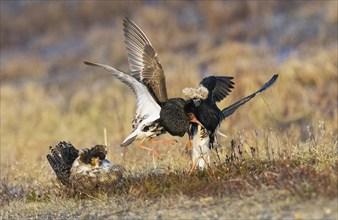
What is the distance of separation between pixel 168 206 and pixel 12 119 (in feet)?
28.3

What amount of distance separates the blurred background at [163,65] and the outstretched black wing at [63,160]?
984 millimetres

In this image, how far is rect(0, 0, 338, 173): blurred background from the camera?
1333cm

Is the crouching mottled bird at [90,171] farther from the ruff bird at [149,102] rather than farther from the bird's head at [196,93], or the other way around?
the bird's head at [196,93]

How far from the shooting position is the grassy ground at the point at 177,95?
22.2ft

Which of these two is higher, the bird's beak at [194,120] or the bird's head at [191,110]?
the bird's head at [191,110]

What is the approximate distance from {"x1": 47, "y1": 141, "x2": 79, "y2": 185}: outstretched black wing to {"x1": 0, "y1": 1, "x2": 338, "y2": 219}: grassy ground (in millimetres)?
163

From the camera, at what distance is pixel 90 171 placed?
7555mm

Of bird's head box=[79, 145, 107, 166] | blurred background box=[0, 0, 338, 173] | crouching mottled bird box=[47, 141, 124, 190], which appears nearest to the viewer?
crouching mottled bird box=[47, 141, 124, 190]

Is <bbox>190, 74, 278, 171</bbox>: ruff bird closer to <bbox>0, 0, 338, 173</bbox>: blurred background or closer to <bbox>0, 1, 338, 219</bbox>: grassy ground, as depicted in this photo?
<bbox>0, 1, 338, 219</bbox>: grassy ground

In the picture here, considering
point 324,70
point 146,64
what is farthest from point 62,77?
point 146,64

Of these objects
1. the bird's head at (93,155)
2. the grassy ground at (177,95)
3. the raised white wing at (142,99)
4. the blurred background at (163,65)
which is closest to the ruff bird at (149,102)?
the raised white wing at (142,99)

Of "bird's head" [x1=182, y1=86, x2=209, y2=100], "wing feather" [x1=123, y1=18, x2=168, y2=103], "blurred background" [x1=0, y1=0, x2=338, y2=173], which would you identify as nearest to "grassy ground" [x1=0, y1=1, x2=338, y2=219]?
"blurred background" [x1=0, y1=0, x2=338, y2=173]

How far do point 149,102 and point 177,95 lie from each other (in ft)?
21.8

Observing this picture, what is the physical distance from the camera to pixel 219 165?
7289 millimetres
